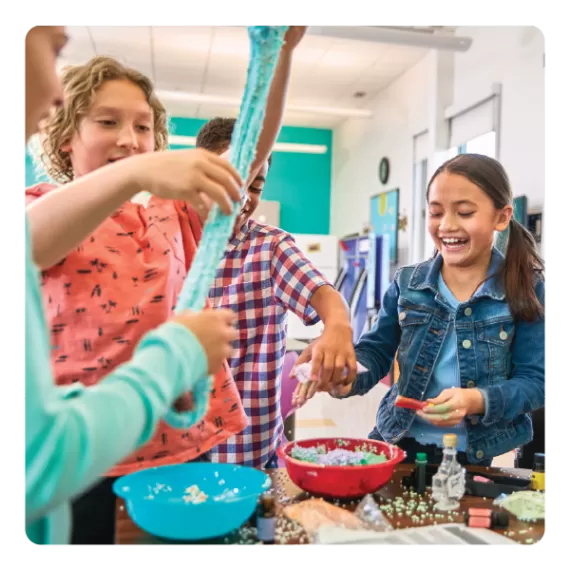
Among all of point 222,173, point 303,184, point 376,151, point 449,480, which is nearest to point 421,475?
point 449,480

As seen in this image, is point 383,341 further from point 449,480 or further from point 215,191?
point 215,191

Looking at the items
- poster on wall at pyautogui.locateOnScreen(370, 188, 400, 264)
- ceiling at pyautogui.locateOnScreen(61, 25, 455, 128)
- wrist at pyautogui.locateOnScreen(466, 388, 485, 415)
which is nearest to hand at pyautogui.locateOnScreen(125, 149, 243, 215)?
wrist at pyautogui.locateOnScreen(466, 388, 485, 415)

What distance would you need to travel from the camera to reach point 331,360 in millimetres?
870

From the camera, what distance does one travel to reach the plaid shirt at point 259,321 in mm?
1130

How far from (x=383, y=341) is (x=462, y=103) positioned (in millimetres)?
2810

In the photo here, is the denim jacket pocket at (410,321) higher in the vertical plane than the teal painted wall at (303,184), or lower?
lower

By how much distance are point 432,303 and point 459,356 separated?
12cm

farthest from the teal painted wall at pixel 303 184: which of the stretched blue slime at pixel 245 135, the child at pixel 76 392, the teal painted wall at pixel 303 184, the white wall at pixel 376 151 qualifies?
the child at pixel 76 392

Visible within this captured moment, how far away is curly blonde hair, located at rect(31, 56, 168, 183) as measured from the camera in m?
0.87

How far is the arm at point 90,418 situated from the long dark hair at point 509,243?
88cm

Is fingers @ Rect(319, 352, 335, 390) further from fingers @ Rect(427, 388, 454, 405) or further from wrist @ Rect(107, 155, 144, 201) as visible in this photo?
wrist @ Rect(107, 155, 144, 201)

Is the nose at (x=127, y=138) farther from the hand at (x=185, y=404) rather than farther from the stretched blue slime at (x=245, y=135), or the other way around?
the hand at (x=185, y=404)

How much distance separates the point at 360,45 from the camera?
13.4 feet

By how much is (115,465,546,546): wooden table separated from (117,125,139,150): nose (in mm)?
496
